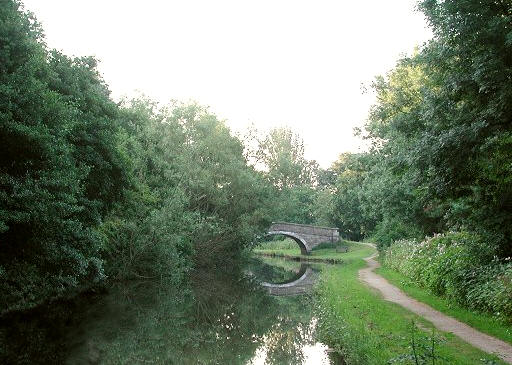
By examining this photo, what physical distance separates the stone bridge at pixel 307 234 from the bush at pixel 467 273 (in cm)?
3637

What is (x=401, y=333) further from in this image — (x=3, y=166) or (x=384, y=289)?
(x=3, y=166)

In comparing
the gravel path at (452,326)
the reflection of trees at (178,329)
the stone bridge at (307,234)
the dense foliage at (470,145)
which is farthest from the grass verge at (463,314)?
the stone bridge at (307,234)

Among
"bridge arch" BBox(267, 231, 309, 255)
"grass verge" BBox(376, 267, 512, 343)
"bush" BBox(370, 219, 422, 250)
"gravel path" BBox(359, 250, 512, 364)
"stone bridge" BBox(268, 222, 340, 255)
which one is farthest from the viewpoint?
"stone bridge" BBox(268, 222, 340, 255)

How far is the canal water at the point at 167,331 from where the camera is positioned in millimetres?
12062

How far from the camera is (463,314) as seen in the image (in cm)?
1294

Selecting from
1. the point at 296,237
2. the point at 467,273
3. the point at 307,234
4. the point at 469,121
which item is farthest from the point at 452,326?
the point at 307,234

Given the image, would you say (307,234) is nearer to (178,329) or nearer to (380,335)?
(178,329)

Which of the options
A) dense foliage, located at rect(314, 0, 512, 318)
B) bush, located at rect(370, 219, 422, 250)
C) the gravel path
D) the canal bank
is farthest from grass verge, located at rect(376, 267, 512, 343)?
bush, located at rect(370, 219, 422, 250)

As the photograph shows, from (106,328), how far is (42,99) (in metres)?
7.07

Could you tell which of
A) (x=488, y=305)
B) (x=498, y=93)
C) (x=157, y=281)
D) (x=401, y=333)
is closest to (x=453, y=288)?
(x=488, y=305)

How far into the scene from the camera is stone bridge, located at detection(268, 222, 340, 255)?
2309 inches

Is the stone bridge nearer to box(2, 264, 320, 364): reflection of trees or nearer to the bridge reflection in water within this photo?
the bridge reflection in water

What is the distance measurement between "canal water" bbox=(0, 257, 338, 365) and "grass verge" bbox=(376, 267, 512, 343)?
350 cm

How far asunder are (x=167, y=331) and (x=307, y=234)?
44.8 m
